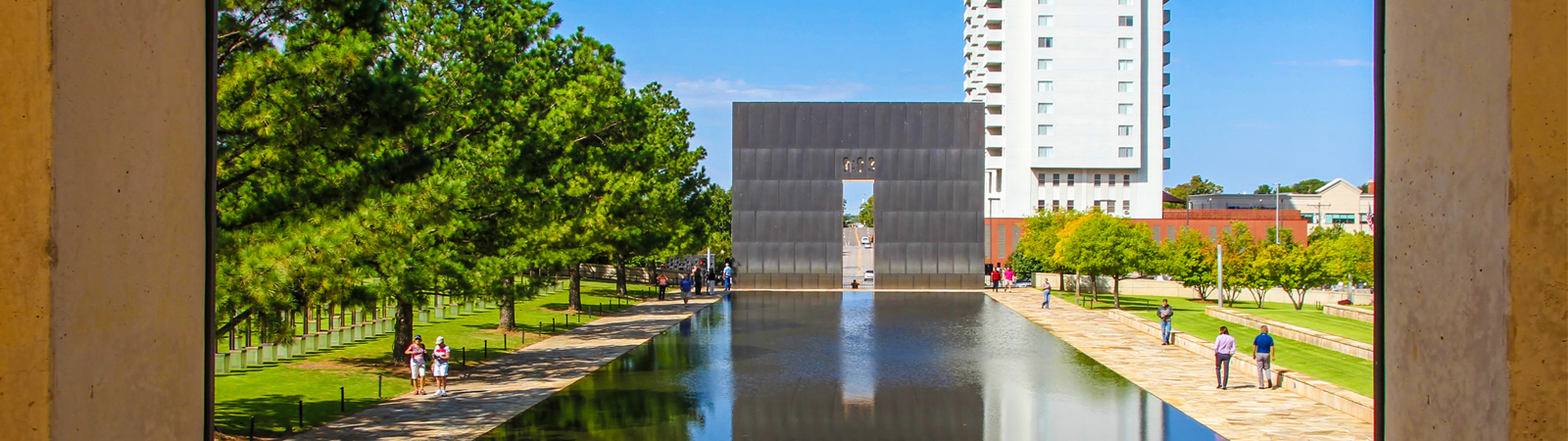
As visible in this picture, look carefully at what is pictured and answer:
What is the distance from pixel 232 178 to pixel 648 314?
2706cm

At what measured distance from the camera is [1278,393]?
65.4ft

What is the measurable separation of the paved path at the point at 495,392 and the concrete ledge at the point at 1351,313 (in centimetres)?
2232

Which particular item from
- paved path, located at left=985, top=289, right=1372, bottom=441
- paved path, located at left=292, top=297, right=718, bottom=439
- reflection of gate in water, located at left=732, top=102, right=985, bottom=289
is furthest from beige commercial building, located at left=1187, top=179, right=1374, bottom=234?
paved path, located at left=292, top=297, right=718, bottom=439

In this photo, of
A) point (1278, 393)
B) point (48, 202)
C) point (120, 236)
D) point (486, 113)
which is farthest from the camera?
point (486, 113)

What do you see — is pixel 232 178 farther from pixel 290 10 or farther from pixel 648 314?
pixel 648 314

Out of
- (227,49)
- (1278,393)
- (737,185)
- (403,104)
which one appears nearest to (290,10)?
(227,49)

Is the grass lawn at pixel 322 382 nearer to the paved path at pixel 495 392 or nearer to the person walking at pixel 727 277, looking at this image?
the paved path at pixel 495 392

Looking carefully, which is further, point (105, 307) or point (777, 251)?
point (777, 251)

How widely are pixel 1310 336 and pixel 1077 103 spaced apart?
61.5 meters

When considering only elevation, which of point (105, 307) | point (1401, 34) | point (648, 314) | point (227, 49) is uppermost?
point (227, 49)

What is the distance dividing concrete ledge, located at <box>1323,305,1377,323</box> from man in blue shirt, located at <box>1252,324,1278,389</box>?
16.3 metres

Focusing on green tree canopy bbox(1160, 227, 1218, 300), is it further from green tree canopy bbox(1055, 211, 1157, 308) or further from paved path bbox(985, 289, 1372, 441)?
paved path bbox(985, 289, 1372, 441)

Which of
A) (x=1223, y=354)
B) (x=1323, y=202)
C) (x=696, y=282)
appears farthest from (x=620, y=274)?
(x=1323, y=202)

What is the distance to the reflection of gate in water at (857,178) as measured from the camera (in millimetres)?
60375
